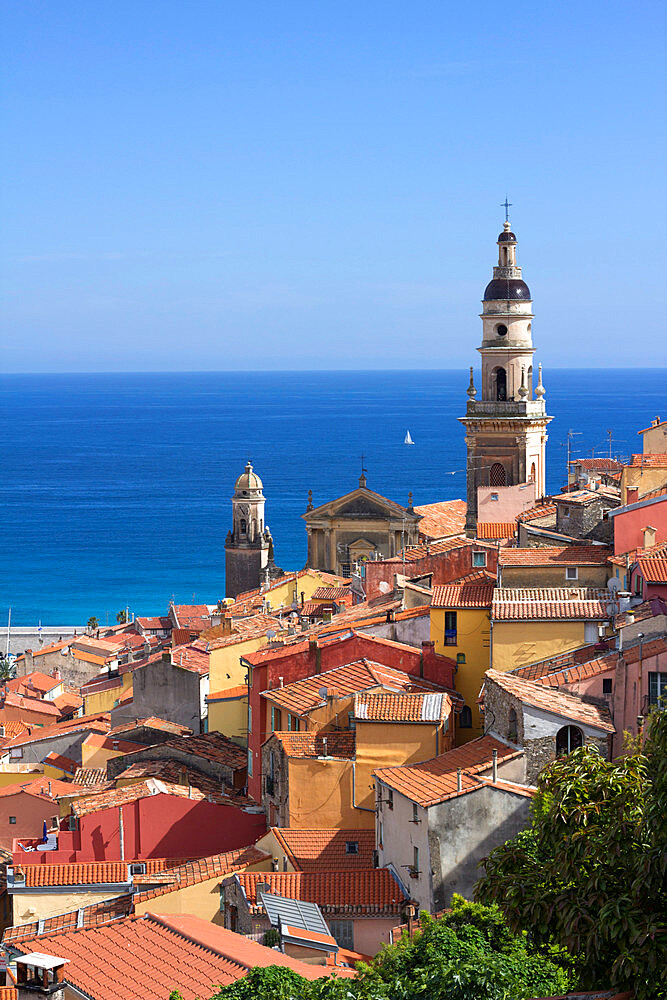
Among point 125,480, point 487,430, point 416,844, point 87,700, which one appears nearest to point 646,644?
point 416,844

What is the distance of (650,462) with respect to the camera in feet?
109

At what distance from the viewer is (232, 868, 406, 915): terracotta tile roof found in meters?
18.5

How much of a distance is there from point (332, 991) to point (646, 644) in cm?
904

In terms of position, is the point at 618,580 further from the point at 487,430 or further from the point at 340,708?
the point at 487,430

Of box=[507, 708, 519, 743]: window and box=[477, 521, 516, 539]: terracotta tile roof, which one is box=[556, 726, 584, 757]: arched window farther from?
box=[477, 521, 516, 539]: terracotta tile roof

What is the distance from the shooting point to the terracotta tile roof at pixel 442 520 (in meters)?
54.2

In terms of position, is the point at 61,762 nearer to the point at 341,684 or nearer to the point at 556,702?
the point at 341,684

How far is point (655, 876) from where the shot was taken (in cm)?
1133

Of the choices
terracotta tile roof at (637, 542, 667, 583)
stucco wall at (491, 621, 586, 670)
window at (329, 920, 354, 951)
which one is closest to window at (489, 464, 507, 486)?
terracotta tile roof at (637, 542, 667, 583)

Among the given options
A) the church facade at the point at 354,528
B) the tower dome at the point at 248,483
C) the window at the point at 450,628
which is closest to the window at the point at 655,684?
the window at the point at 450,628

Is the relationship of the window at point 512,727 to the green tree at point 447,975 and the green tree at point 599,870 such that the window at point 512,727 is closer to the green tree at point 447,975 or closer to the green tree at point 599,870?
the green tree at point 447,975

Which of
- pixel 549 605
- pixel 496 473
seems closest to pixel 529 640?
pixel 549 605

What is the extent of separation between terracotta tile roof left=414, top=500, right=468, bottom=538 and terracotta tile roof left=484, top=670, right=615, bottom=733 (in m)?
31.4

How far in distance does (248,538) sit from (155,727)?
35.7 meters
